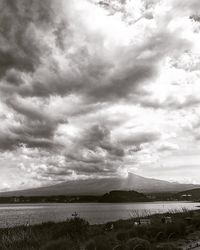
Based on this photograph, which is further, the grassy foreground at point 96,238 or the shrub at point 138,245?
the grassy foreground at point 96,238

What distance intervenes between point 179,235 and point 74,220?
6591mm

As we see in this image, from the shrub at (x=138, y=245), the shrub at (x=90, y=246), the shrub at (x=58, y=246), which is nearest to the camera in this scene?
the shrub at (x=138, y=245)

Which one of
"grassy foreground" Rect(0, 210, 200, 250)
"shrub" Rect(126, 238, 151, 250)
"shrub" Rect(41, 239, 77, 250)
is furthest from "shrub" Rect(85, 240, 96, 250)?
"shrub" Rect(126, 238, 151, 250)

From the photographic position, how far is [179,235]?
1962 centimetres

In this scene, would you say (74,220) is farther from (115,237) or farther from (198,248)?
(198,248)

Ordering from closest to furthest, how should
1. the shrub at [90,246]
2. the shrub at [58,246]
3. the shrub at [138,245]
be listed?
the shrub at [138,245], the shrub at [90,246], the shrub at [58,246]

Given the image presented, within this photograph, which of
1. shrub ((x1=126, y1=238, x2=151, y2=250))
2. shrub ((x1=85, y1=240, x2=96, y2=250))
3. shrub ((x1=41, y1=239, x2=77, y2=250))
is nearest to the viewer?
shrub ((x1=126, y1=238, x2=151, y2=250))

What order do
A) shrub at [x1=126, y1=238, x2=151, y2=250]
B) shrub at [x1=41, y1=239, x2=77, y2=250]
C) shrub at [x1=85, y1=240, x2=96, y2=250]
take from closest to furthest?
shrub at [x1=126, y1=238, x2=151, y2=250] → shrub at [x1=85, y1=240, x2=96, y2=250] → shrub at [x1=41, y1=239, x2=77, y2=250]

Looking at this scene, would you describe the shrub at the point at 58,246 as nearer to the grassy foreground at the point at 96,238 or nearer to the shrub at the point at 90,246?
the grassy foreground at the point at 96,238

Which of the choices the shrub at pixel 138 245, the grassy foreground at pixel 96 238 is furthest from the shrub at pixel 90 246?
the shrub at pixel 138 245

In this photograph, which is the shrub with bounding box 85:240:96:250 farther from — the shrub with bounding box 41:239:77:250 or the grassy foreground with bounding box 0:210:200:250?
the shrub with bounding box 41:239:77:250

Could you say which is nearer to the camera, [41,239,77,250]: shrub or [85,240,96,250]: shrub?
[85,240,96,250]: shrub

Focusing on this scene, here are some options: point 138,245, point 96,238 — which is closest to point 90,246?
point 96,238

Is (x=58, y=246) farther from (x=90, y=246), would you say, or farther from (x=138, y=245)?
(x=138, y=245)
